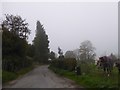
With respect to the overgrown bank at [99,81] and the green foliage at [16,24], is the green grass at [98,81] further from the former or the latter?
the green foliage at [16,24]

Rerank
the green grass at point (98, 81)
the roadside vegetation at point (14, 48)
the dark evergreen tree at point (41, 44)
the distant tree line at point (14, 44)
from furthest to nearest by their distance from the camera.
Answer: the dark evergreen tree at point (41, 44)
the distant tree line at point (14, 44)
the roadside vegetation at point (14, 48)
the green grass at point (98, 81)

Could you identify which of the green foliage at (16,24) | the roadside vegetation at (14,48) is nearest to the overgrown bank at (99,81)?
the roadside vegetation at (14,48)

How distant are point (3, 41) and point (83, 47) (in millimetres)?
36017

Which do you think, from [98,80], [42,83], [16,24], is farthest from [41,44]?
[98,80]

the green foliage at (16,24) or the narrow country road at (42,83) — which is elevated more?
the green foliage at (16,24)

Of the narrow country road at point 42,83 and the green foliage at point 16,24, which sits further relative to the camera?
the green foliage at point 16,24

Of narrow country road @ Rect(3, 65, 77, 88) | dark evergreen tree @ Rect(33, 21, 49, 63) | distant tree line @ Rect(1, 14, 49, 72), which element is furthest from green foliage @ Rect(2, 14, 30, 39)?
dark evergreen tree @ Rect(33, 21, 49, 63)

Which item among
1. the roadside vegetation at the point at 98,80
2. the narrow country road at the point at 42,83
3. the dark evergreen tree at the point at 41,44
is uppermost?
the dark evergreen tree at the point at 41,44

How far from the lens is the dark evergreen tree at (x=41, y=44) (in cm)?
12975

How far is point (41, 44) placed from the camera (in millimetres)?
130000

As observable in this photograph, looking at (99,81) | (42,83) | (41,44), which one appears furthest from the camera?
(41,44)

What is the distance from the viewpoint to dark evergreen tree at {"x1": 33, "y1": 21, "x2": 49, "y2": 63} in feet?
426

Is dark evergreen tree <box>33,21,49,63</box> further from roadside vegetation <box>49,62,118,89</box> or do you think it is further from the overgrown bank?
the overgrown bank

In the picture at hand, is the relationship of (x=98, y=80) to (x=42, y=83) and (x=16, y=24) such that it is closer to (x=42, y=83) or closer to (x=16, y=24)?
(x=42, y=83)
